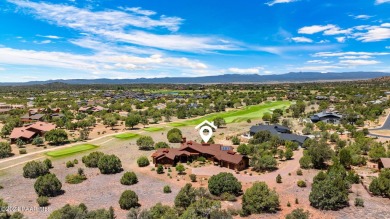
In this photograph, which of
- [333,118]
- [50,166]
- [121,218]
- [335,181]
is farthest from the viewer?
[333,118]

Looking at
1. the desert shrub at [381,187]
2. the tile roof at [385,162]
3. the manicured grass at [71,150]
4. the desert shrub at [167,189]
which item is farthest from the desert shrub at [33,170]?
the tile roof at [385,162]

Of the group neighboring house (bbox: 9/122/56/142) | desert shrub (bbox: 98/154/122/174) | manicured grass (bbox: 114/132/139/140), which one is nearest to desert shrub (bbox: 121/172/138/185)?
desert shrub (bbox: 98/154/122/174)

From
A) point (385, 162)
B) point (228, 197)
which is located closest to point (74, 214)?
point (228, 197)

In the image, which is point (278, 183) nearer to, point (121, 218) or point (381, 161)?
point (381, 161)

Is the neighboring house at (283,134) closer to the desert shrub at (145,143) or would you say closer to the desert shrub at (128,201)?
the desert shrub at (145,143)

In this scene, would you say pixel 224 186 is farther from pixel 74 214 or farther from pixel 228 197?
pixel 74 214

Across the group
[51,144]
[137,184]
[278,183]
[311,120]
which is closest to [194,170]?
[137,184]
